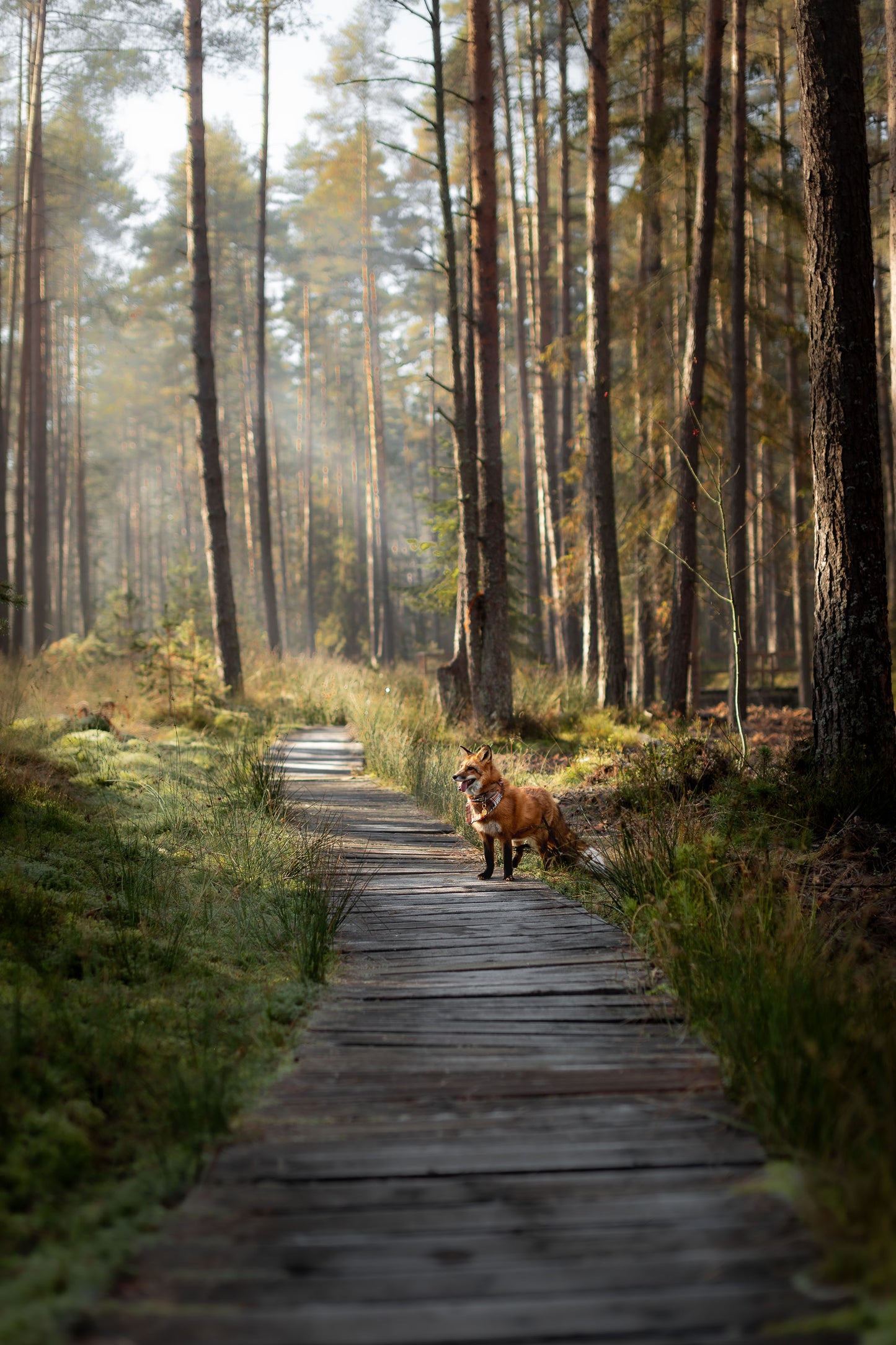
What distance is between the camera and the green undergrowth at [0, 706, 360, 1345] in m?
2.33

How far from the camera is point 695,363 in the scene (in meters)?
13.7

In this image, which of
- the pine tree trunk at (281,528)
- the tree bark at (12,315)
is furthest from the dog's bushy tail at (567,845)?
the pine tree trunk at (281,528)

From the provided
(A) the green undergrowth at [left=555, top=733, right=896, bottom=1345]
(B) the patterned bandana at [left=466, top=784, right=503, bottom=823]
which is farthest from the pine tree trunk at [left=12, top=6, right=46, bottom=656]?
(A) the green undergrowth at [left=555, top=733, right=896, bottom=1345]

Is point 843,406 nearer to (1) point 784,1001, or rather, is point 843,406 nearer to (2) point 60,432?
(1) point 784,1001

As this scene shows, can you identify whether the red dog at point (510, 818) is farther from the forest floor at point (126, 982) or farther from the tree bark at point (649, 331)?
the tree bark at point (649, 331)

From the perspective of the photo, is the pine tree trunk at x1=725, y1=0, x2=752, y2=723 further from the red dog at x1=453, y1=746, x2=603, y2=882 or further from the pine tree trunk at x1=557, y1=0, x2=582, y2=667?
the red dog at x1=453, y1=746, x2=603, y2=882

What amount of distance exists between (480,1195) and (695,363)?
13.4 meters

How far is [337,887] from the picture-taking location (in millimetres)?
5594

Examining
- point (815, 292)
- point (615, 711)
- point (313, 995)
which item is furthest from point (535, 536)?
point (313, 995)

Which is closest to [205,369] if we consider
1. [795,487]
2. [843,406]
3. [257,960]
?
[795,487]

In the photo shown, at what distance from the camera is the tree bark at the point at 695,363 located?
13.0 meters

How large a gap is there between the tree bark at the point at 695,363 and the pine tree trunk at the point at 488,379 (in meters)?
2.83

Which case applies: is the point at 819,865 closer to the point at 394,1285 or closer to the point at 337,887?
the point at 337,887

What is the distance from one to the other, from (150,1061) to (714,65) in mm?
14923
